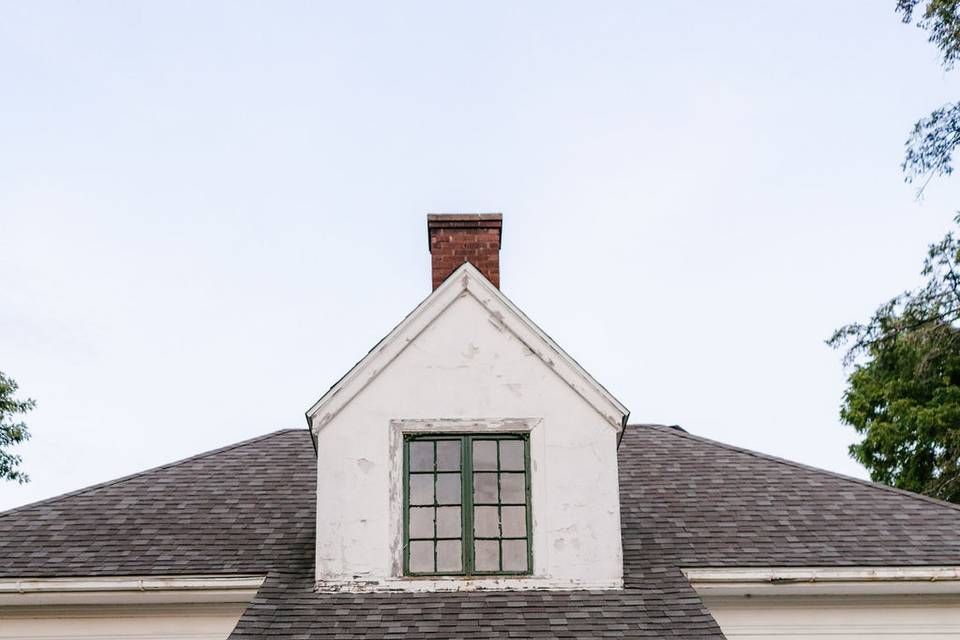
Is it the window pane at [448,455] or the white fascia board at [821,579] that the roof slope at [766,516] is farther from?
the window pane at [448,455]

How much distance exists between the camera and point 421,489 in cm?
1163

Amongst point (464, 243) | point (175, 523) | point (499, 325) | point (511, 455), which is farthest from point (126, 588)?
point (464, 243)

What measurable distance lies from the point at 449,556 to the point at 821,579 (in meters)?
4.04

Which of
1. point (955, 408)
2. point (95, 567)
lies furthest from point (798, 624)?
point (955, 408)

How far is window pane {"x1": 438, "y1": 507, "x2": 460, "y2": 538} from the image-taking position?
37.6 ft

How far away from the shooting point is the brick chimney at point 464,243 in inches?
518

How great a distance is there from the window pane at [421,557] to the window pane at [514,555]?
0.80 meters

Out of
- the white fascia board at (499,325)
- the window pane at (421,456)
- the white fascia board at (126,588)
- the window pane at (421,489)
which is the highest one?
the white fascia board at (499,325)

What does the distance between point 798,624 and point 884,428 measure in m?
21.7

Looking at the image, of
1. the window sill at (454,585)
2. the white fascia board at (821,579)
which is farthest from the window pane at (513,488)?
the white fascia board at (821,579)

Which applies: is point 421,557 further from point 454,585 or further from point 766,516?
point 766,516

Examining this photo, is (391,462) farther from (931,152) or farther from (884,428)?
(884,428)

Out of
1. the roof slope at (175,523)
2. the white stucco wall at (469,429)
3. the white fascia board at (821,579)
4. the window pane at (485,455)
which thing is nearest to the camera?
the white stucco wall at (469,429)

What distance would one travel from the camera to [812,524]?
1267cm
